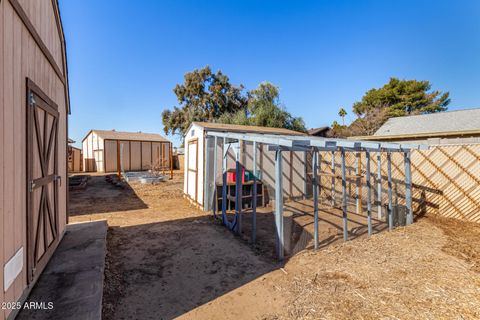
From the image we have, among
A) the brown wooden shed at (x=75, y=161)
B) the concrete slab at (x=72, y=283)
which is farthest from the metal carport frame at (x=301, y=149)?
the brown wooden shed at (x=75, y=161)

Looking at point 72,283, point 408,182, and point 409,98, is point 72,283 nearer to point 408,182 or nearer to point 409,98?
point 408,182

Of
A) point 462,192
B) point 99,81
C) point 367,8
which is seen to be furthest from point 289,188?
point 99,81

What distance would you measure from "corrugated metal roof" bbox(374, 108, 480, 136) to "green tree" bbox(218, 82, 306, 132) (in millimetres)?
6951

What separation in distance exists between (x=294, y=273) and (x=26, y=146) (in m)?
3.72

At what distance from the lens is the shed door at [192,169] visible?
7320mm

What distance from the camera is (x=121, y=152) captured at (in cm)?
1797

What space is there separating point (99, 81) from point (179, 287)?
12427mm

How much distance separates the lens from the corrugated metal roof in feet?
32.1

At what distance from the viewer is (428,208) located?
20.8 ft

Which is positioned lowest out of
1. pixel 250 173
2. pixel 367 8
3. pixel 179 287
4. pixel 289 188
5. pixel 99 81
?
pixel 179 287

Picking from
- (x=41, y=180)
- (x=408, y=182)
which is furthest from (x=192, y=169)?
(x=408, y=182)

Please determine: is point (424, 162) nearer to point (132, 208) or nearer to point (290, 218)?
point (290, 218)

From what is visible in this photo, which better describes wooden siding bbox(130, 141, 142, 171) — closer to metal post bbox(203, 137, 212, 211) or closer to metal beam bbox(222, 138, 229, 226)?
metal post bbox(203, 137, 212, 211)

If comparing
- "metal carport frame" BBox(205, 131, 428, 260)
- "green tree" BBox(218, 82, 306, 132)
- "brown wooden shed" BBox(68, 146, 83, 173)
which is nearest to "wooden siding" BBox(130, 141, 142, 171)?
"brown wooden shed" BBox(68, 146, 83, 173)
